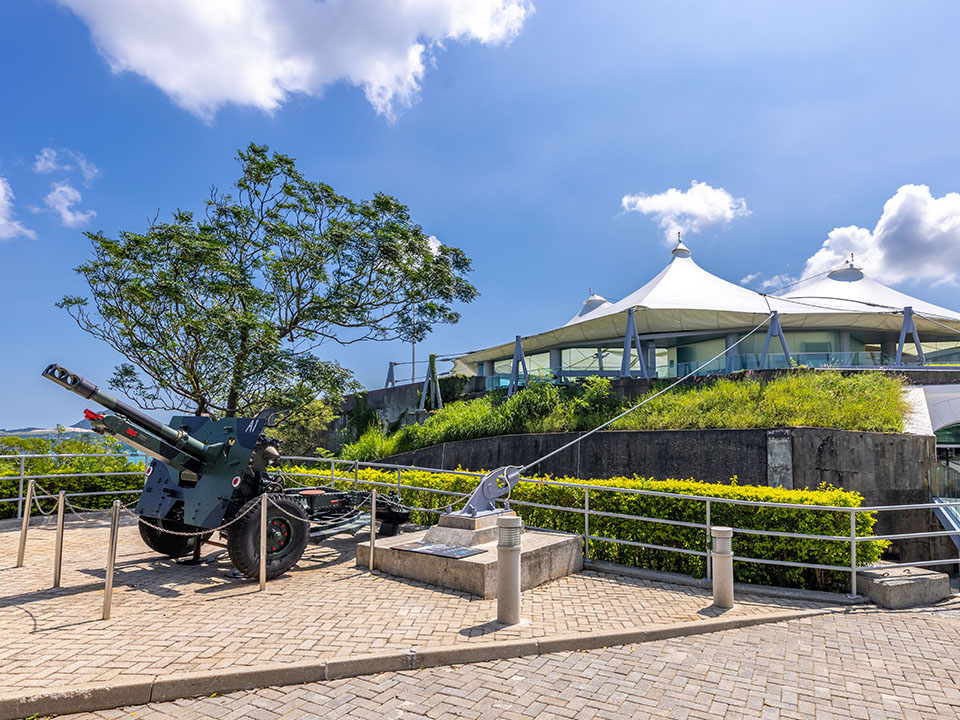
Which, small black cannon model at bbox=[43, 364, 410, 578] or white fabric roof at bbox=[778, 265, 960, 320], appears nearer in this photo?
small black cannon model at bbox=[43, 364, 410, 578]

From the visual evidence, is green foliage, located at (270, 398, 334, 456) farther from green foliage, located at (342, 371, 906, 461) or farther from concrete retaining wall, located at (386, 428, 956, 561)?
concrete retaining wall, located at (386, 428, 956, 561)

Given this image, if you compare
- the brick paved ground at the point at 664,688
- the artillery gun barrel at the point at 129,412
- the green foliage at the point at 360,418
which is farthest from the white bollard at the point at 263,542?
the green foliage at the point at 360,418

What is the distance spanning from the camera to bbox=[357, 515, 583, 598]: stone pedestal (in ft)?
21.2

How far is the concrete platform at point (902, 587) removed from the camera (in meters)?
6.52

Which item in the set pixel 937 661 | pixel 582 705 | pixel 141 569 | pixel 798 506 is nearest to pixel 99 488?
pixel 141 569

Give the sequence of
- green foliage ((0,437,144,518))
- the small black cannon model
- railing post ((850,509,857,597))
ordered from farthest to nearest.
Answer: green foliage ((0,437,144,518))
the small black cannon model
railing post ((850,509,857,597))

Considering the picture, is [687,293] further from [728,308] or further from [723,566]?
[723,566]

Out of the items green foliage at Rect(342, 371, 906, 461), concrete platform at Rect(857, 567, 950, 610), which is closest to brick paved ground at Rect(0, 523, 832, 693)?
concrete platform at Rect(857, 567, 950, 610)

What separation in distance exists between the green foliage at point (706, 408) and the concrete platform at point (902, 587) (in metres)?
5.39

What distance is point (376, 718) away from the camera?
3703 mm

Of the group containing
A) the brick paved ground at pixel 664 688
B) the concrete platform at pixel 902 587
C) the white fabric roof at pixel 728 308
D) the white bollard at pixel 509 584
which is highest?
the white fabric roof at pixel 728 308

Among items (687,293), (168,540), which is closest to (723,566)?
(168,540)

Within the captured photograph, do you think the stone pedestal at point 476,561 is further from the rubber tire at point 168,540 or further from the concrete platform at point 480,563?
the rubber tire at point 168,540

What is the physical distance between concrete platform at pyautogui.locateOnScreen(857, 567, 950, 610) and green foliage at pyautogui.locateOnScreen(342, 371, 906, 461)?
5390 mm
